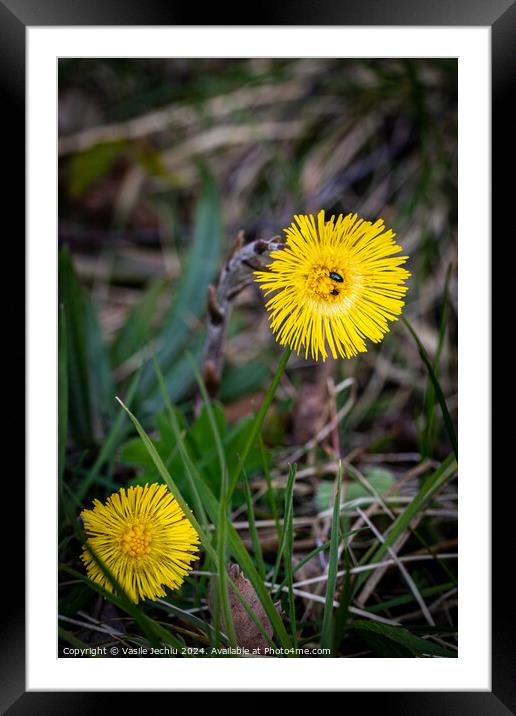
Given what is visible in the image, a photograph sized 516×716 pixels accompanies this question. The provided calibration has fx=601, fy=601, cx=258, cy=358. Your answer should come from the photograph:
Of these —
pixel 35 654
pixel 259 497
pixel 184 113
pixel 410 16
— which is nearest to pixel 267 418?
pixel 259 497

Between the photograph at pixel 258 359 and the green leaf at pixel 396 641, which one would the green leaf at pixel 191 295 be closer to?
the photograph at pixel 258 359

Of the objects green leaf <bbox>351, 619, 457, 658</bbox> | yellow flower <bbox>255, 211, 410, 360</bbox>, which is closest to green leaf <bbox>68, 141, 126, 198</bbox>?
yellow flower <bbox>255, 211, 410, 360</bbox>

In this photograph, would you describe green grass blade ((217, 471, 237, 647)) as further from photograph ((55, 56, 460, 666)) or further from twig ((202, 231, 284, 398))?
twig ((202, 231, 284, 398))

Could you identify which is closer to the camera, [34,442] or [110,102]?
[34,442]

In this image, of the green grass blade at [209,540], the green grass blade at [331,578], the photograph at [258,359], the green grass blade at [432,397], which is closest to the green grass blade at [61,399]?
the photograph at [258,359]

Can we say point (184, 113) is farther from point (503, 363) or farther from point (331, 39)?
point (503, 363)

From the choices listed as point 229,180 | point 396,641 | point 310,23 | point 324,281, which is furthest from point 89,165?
point 396,641

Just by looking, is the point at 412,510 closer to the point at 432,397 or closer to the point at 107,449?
the point at 432,397
